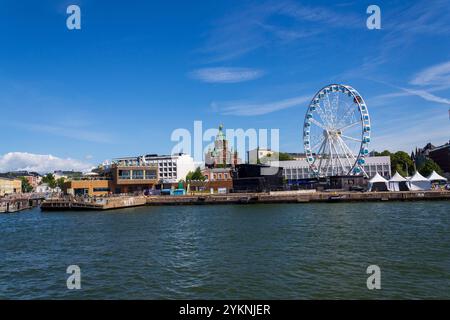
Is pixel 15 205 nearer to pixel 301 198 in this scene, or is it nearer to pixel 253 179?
pixel 253 179

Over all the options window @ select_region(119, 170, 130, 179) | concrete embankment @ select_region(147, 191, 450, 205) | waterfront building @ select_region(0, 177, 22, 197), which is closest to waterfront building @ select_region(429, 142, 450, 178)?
concrete embankment @ select_region(147, 191, 450, 205)

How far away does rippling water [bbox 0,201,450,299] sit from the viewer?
16.9m

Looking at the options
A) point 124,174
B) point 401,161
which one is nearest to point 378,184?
point 401,161

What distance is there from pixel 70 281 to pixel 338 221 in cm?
3152

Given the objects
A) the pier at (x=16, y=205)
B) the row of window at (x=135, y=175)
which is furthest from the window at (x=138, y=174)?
the pier at (x=16, y=205)

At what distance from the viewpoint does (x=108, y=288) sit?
17750 mm

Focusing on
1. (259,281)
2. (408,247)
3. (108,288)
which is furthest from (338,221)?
(108,288)

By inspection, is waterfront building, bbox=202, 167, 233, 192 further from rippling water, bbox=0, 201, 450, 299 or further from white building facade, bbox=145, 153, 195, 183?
rippling water, bbox=0, 201, 450, 299

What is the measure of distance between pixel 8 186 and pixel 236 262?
170801 millimetres

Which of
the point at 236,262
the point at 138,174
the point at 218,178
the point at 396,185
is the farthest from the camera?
the point at 218,178

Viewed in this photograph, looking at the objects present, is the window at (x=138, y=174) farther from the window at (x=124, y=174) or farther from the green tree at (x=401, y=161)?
the green tree at (x=401, y=161)

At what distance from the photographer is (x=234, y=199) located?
8125 cm

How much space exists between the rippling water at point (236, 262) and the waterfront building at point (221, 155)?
5696 inches
